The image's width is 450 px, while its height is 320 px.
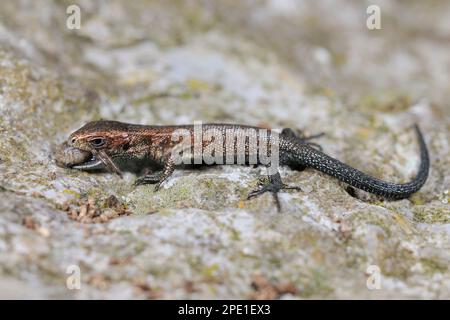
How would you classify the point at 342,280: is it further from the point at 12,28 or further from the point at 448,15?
the point at 448,15

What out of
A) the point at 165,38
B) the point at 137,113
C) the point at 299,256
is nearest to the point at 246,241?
the point at 299,256

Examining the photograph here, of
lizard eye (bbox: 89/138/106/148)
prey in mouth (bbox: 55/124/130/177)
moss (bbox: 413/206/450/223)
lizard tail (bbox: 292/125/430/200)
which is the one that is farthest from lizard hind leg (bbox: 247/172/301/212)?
lizard eye (bbox: 89/138/106/148)

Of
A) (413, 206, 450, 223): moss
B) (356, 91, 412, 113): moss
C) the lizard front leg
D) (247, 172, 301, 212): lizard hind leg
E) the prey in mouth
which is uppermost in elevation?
(356, 91, 412, 113): moss

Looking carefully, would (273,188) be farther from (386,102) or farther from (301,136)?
(386,102)

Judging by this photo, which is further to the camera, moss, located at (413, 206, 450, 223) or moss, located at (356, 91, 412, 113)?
moss, located at (356, 91, 412, 113)

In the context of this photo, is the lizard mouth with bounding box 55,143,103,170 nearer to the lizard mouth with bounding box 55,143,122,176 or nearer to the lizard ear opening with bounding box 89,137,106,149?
the lizard mouth with bounding box 55,143,122,176

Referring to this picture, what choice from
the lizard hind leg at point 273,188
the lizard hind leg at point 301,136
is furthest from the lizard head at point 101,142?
the lizard hind leg at point 301,136

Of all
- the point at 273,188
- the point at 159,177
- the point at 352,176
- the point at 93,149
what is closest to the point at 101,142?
the point at 93,149
